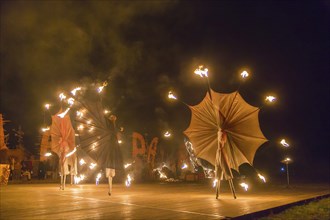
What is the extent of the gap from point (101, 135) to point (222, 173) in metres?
4.60

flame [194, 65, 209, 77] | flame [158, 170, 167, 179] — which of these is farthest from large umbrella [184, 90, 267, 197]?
flame [158, 170, 167, 179]

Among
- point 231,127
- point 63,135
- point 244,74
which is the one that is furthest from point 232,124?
point 63,135

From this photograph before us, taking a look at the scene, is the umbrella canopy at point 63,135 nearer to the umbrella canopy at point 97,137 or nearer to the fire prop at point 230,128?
the umbrella canopy at point 97,137

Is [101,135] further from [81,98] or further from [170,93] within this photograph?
[170,93]

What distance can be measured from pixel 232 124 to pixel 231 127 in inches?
4.6

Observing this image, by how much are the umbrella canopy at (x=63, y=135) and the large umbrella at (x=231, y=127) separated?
24.7 feet

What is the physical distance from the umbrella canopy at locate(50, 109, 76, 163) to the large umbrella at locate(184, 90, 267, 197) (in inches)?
296

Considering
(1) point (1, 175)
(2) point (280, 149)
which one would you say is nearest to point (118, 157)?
(1) point (1, 175)

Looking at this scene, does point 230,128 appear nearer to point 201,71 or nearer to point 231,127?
point 231,127

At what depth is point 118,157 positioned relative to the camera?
1302 centimetres

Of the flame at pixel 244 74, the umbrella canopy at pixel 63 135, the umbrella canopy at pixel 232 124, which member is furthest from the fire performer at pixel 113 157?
the flame at pixel 244 74

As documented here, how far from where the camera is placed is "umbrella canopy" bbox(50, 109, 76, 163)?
1725 cm

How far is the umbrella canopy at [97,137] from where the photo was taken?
12.9m

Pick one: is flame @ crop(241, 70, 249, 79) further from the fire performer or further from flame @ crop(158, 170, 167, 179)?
flame @ crop(158, 170, 167, 179)
